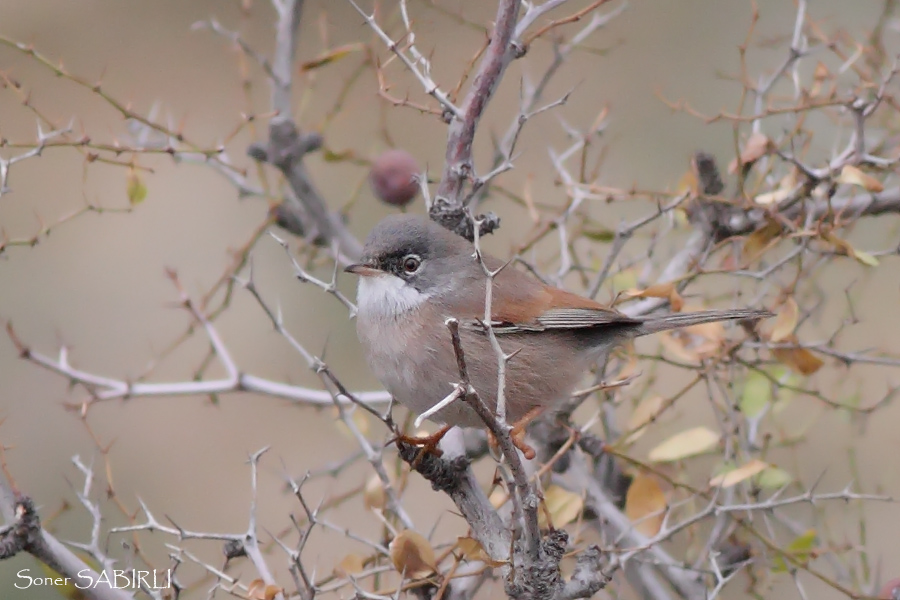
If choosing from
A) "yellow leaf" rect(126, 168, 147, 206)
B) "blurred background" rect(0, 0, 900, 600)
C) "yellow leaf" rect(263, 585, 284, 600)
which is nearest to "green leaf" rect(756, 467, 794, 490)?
"yellow leaf" rect(263, 585, 284, 600)

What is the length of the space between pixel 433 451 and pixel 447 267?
33.9 inches

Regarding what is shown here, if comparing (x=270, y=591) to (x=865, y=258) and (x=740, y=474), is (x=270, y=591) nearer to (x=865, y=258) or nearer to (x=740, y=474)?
(x=740, y=474)

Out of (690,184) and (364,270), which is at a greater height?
(364,270)

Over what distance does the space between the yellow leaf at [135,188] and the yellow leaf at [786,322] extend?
87.9 inches

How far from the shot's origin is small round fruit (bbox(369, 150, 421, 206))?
363 cm

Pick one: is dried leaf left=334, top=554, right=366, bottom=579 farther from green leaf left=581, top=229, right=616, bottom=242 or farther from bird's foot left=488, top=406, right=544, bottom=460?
green leaf left=581, top=229, right=616, bottom=242

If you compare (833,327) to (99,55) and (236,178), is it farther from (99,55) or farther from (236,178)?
(99,55)

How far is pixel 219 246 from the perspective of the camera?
6.94 m

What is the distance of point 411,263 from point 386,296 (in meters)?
0.16

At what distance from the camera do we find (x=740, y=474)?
2.81 metres

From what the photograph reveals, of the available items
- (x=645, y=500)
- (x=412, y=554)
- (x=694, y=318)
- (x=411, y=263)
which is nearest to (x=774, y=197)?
(x=694, y=318)

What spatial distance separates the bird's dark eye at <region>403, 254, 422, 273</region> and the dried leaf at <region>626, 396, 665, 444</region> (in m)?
0.96

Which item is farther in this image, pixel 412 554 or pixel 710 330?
pixel 710 330

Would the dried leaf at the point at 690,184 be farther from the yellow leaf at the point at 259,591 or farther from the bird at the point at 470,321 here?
the yellow leaf at the point at 259,591
